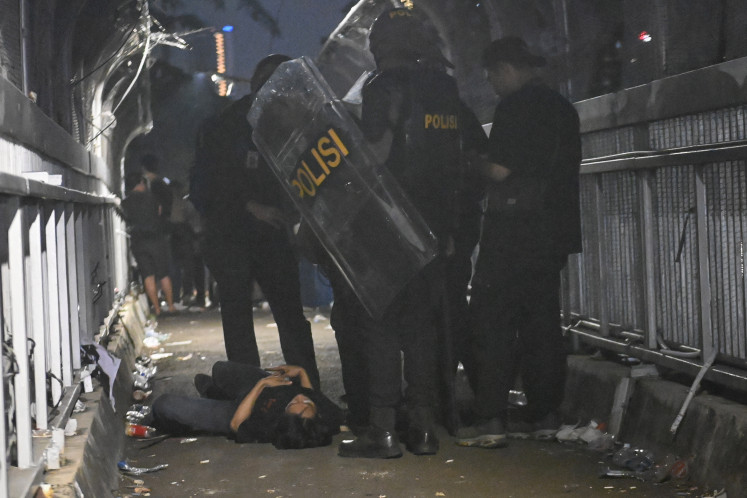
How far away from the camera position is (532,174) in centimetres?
594

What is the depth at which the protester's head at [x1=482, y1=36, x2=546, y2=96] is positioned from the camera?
19.9 ft

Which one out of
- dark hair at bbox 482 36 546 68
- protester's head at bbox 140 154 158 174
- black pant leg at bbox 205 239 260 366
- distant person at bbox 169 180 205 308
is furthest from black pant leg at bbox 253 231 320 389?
distant person at bbox 169 180 205 308

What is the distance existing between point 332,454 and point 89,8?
509 cm

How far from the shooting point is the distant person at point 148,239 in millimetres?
15125

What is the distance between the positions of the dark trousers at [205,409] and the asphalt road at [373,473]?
0.07m

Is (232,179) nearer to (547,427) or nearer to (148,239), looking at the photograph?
(547,427)

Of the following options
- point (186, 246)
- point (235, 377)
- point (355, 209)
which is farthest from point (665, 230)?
point (186, 246)

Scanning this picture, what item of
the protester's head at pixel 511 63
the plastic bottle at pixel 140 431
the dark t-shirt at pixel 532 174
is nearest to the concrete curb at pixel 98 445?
the plastic bottle at pixel 140 431

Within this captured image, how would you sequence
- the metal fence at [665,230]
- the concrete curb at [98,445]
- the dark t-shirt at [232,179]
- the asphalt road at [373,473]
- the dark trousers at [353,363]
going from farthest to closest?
the dark t-shirt at [232,179], the dark trousers at [353,363], the metal fence at [665,230], the asphalt road at [373,473], the concrete curb at [98,445]

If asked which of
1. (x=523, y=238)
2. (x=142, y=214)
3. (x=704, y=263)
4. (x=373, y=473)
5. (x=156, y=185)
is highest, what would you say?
(x=156, y=185)

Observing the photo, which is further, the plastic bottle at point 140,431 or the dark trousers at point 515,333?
the plastic bottle at point 140,431

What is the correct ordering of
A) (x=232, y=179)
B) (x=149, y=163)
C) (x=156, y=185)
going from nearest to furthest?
(x=232, y=179), (x=149, y=163), (x=156, y=185)

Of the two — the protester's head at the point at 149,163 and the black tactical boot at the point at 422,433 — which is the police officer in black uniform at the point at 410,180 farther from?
the protester's head at the point at 149,163

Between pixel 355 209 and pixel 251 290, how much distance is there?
5.29 ft
